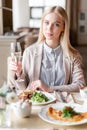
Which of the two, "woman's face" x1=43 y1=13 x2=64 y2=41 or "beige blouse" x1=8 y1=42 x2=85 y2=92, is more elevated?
"woman's face" x1=43 y1=13 x2=64 y2=41

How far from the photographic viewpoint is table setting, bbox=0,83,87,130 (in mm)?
1335

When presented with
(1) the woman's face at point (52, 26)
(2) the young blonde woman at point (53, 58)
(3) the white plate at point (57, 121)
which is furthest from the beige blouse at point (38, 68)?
(3) the white plate at point (57, 121)

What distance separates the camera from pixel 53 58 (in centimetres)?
225

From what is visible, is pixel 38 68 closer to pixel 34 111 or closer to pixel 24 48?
pixel 34 111

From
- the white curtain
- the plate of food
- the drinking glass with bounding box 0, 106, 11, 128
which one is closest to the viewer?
the drinking glass with bounding box 0, 106, 11, 128

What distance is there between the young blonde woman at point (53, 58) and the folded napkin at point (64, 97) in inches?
9.7

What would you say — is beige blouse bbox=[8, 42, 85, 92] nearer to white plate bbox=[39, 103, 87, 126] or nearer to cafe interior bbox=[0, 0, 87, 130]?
cafe interior bbox=[0, 0, 87, 130]

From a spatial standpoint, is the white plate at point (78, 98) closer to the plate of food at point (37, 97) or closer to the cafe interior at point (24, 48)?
the cafe interior at point (24, 48)

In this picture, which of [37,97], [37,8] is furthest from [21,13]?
[37,97]

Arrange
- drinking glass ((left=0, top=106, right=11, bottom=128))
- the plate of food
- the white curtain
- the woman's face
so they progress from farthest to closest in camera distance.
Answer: the white curtain → the woman's face → the plate of food → drinking glass ((left=0, top=106, right=11, bottom=128))

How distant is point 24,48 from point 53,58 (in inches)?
95.4

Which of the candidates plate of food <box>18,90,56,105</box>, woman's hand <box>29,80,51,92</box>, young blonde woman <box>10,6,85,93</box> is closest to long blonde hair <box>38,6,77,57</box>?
young blonde woman <box>10,6,85,93</box>

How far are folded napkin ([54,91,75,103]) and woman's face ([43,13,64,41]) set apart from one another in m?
0.47

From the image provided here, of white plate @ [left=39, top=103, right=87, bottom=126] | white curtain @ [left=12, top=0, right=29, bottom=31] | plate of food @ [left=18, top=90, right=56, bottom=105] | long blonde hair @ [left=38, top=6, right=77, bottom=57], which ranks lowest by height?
white plate @ [left=39, top=103, right=87, bottom=126]
